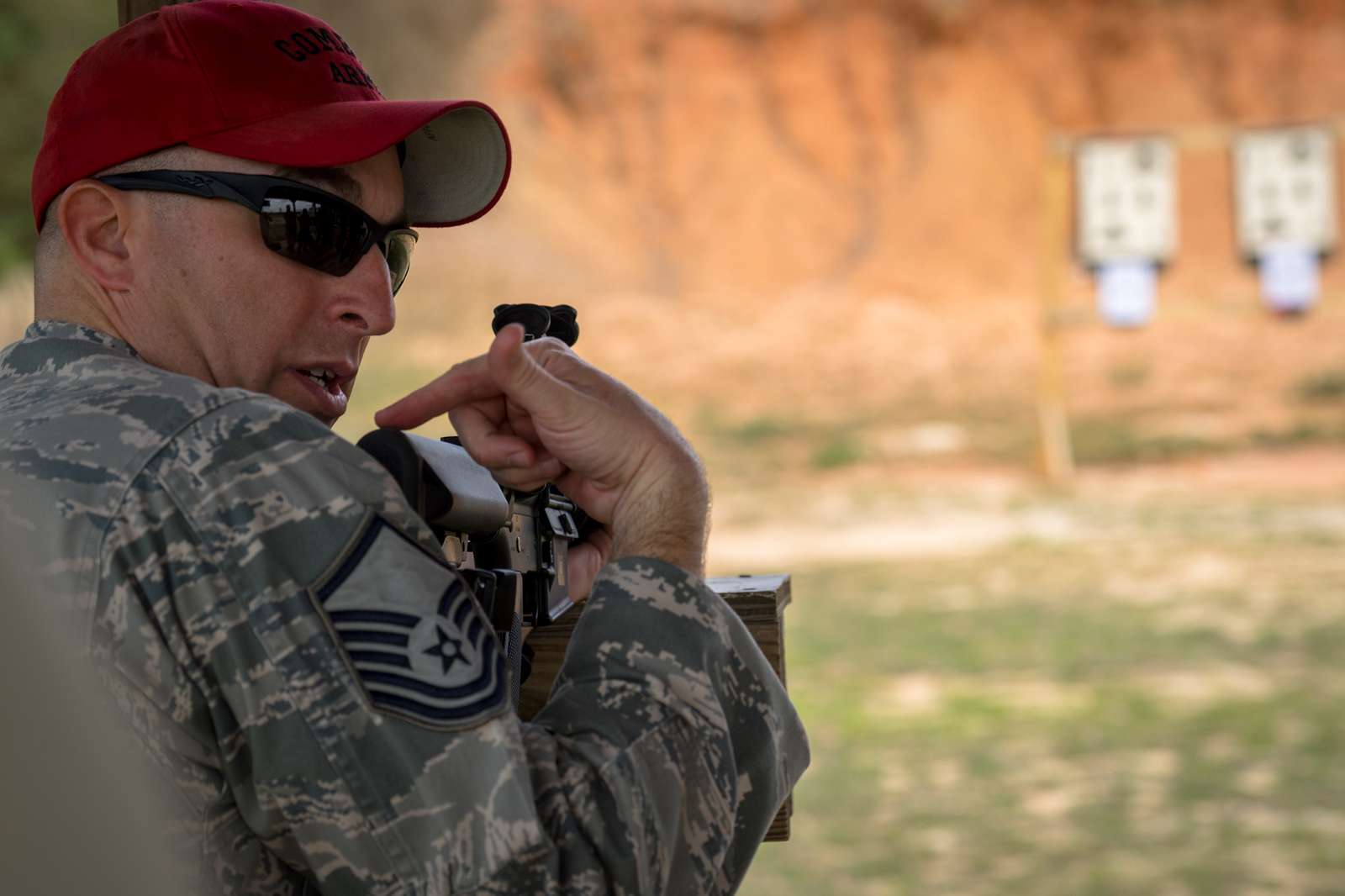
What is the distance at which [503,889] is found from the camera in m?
0.82

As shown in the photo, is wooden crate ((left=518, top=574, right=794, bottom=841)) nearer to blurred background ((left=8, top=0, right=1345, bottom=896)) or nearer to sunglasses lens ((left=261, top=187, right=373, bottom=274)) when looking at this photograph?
sunglasses lens ((left=261, top=187, right=373, bottom=274))

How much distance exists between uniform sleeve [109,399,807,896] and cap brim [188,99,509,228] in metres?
0.26

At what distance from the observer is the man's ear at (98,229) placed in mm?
1099

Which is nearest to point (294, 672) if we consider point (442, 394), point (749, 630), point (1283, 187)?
point (442, 394)

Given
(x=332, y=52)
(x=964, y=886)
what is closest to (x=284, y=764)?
(x=332, y=52)

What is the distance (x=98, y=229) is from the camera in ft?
3.65

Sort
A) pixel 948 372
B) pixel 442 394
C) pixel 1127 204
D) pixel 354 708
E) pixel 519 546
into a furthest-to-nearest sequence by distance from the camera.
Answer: pixel 948 372 < pixel 1127 204 < pixel 519 546 < pixel 442 394 < pixel 354 708

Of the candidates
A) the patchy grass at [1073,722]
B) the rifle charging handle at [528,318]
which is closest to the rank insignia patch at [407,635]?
the rifle charging handle at [528,318]

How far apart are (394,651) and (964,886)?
127 inches

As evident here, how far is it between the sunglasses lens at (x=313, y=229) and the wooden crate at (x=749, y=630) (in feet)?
1.03

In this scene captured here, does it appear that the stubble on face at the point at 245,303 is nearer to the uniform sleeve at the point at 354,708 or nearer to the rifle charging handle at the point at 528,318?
the rifle charging handle at the point at 528,318

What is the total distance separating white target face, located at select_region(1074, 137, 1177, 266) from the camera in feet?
48.2

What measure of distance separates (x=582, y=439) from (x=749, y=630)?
0.27 meters

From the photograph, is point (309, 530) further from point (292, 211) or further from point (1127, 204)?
point (1127, 204)
